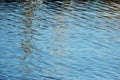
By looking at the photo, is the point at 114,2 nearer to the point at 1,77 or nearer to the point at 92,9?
the point at 92,9

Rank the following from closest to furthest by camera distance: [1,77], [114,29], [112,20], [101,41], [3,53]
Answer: [1,77]
[3,53]
[101,41]
[114,29]
[112,20]

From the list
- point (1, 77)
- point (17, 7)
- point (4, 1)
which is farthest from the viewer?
point (4, 1)

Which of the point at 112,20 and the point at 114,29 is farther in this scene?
the point at 112,20

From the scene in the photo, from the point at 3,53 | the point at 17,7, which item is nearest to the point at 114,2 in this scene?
the point at 17,7

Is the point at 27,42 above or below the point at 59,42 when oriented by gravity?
above

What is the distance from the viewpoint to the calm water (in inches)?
1916

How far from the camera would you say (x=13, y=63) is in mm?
50469

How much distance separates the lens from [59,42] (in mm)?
62844

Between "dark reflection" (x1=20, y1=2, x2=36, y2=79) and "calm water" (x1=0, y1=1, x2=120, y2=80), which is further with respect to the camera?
"dark reflection" (x1=20, y1=2, x2=36, y2=79)

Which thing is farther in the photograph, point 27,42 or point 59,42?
point 59,42

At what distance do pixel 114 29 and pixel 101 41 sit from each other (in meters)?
10.3

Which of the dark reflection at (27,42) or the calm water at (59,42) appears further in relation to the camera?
the dark reflection at (27,42)

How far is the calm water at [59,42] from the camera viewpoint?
160 feet

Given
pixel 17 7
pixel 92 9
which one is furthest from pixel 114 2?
pixel 17 7
